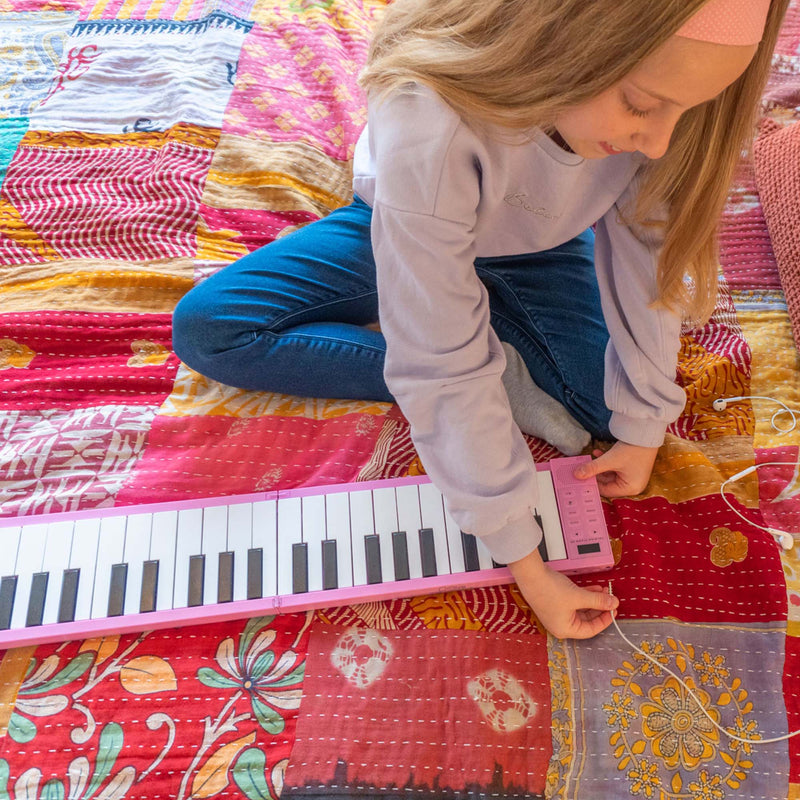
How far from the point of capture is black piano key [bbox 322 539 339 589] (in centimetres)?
90

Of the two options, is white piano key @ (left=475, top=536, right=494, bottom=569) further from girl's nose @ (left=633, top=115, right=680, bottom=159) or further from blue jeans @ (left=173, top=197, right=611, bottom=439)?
girl's nose @ (left=633, top=115, right=680, bottom=159)

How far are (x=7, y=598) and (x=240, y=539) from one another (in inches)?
11.3

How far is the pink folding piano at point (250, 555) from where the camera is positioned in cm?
89

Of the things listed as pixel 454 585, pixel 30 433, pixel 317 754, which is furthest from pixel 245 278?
pixel 317 754

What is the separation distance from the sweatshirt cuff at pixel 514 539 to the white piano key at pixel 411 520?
4.2 inches

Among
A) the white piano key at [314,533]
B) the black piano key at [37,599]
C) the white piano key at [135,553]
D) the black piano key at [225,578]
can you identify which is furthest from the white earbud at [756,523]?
the black piano key at [37,599]

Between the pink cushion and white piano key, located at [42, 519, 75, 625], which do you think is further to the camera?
the pink cushion

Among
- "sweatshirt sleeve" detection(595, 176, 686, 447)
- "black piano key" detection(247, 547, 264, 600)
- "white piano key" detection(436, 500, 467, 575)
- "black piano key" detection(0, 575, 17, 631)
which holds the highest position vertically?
"sweatshirt sleeve" detection(595, 176, 686, 447)

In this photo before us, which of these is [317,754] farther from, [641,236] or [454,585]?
[641,236]

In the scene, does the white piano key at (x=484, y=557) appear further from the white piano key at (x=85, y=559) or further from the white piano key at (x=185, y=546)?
the white piano key at (x=85, y=559)

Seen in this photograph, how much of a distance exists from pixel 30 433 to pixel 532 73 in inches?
32.9

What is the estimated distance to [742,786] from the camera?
0.82 meters

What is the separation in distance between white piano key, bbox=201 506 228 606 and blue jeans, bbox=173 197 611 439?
0.21 meters

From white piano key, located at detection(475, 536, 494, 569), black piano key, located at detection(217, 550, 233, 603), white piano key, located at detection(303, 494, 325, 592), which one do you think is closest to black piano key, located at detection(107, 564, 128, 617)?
black piano key, located at detection(217, 550, 233, 603)
